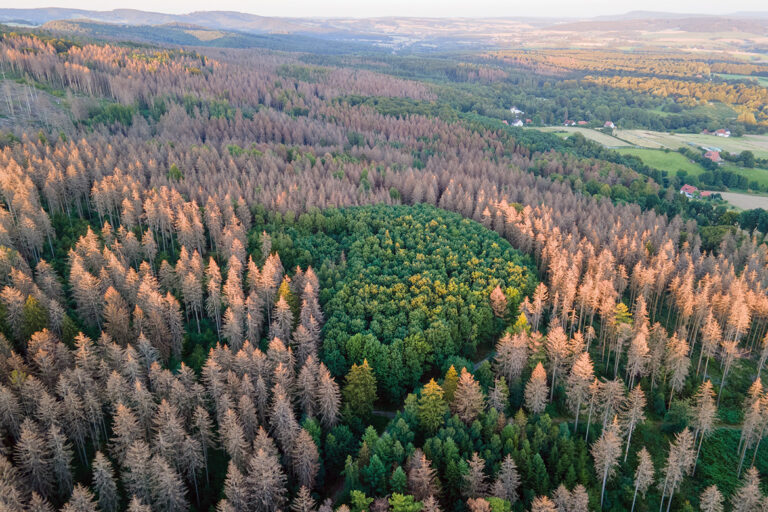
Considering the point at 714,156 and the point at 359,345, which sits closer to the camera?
the point at 359,345

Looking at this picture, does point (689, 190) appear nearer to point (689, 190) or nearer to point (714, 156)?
point (689, 190)

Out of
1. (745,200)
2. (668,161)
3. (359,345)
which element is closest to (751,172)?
(668,161)

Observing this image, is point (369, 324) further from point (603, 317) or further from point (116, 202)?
point (116, 202)

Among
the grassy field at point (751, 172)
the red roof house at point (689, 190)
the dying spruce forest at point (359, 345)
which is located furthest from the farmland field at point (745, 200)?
the dying spruce forest at point (359, 345)

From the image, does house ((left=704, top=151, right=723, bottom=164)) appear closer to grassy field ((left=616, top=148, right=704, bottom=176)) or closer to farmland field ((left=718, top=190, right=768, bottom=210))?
grassy field ((left=616, top=148, right=704, bottom=176))

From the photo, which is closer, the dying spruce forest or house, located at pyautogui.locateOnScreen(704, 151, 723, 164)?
the dying spruce forest

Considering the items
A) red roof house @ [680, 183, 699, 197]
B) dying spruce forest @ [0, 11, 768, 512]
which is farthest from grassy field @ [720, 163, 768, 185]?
dying spruce forest @ [0, 11, 768, 512]

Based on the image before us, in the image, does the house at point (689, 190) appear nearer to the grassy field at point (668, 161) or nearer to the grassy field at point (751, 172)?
the grassy field at point (668, 161)
